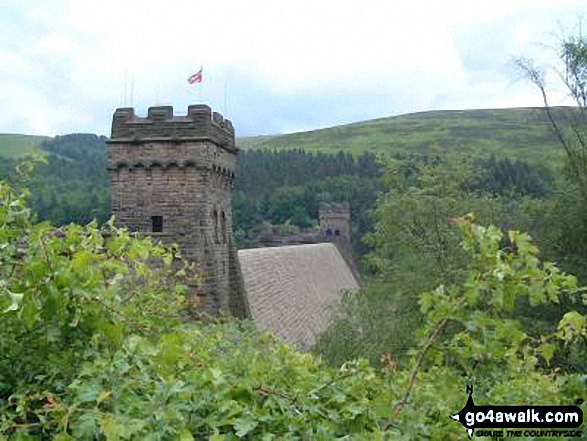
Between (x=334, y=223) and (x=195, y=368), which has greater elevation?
(x=334, y=223)

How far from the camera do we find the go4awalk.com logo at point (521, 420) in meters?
3.20

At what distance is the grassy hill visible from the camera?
150 meters

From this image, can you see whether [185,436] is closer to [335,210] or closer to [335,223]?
[335,223]

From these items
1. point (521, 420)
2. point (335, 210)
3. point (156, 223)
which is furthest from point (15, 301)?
point (335, 210)

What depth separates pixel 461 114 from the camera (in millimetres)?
196875

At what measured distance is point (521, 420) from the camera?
Answer: 10.8 ft

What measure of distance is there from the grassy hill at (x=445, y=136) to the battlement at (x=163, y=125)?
407 ft

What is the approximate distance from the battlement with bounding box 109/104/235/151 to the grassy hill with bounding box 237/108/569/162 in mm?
124171

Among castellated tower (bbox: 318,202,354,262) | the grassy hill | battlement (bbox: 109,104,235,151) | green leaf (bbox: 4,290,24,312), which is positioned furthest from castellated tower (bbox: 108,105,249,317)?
the grassy hill

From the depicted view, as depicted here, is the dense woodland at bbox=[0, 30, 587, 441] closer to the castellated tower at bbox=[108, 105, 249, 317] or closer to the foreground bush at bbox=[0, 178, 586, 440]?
the foreground bush at bbox=[0, 178, 586, 440]

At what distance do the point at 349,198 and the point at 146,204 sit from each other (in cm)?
7502

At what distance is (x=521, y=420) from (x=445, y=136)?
168748 mm

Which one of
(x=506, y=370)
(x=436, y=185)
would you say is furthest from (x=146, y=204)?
(x=506, y=370)

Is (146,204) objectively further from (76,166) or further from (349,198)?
(76,166)
